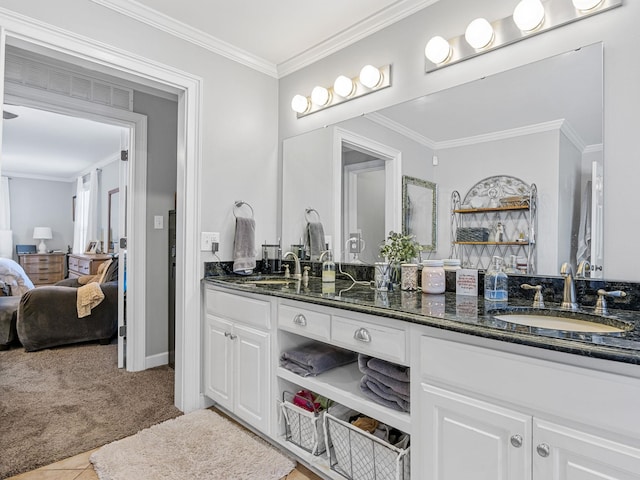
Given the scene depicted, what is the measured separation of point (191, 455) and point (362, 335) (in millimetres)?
1123

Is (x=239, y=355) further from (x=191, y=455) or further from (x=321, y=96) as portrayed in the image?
(x=321, y=96)

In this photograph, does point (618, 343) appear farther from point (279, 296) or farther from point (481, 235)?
point (279, 296)

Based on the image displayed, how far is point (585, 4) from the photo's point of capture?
59.5 inches

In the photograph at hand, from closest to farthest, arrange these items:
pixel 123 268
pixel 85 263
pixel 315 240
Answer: pixel 315 240, pixel 123 268, pixel 85 263

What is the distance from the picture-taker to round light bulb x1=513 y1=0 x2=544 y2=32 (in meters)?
1.59

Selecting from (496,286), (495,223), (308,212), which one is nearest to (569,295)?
(496,286)

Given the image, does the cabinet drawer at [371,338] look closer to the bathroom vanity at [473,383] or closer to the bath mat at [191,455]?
the bathroom vanity at [473,383]

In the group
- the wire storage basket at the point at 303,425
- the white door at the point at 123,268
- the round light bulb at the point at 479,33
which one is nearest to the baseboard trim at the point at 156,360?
the white door at the point at 123,268

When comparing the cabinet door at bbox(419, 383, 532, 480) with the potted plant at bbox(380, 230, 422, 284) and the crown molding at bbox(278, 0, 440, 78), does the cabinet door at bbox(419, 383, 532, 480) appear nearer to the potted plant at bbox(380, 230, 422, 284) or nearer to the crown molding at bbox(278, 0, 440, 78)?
the potted plant at bbox(380, 230, 422, 284)

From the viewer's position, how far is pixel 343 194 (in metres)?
2.45

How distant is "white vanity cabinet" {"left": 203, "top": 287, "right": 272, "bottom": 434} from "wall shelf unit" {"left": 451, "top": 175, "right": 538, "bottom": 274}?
1041mm

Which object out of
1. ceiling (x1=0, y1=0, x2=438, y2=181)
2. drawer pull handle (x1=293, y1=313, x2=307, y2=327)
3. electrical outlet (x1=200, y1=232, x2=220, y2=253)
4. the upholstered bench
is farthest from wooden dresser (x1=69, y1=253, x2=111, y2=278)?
drawer pull handle (x1=293, y1=313, x2=307, y2=327)

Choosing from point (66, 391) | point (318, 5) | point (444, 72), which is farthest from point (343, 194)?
point (66, 391)

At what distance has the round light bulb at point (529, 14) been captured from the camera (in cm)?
159
